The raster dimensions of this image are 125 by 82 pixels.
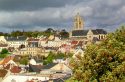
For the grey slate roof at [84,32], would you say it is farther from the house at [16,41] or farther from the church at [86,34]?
the house at [16,41]

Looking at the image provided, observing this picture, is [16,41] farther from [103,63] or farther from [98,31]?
[103,63]

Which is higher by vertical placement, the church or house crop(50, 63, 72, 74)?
the church

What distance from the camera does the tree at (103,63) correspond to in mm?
16609

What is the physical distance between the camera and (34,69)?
6569 cm

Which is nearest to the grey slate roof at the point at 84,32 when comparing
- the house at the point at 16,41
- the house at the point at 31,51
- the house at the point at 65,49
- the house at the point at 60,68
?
the house at the point at 16,41

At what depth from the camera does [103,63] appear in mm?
17234

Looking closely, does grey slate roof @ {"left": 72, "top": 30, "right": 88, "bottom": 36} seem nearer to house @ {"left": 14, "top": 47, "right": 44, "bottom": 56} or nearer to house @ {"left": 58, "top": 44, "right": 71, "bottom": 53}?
house @ {"left": 14, "top": 47, "right": 44, "bottom": 56}

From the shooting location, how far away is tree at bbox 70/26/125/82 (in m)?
16.6

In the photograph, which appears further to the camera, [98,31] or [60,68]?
[98,31]

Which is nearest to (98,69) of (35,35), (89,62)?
(89,62)

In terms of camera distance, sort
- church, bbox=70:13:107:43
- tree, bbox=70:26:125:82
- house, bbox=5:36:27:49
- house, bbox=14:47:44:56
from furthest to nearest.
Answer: house, bbox=5:36:27:49 → church, bbox=70:13:107:43 → house, bbox=14:47:44:56 → tree, bbox=70:26:125:82

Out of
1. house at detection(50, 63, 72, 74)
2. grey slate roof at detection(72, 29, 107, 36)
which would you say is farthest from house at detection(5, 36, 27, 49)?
house at detection(50, 63, 72, 74)

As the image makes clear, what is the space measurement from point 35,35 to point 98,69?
158 metres

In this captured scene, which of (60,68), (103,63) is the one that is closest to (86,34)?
(60,68)
